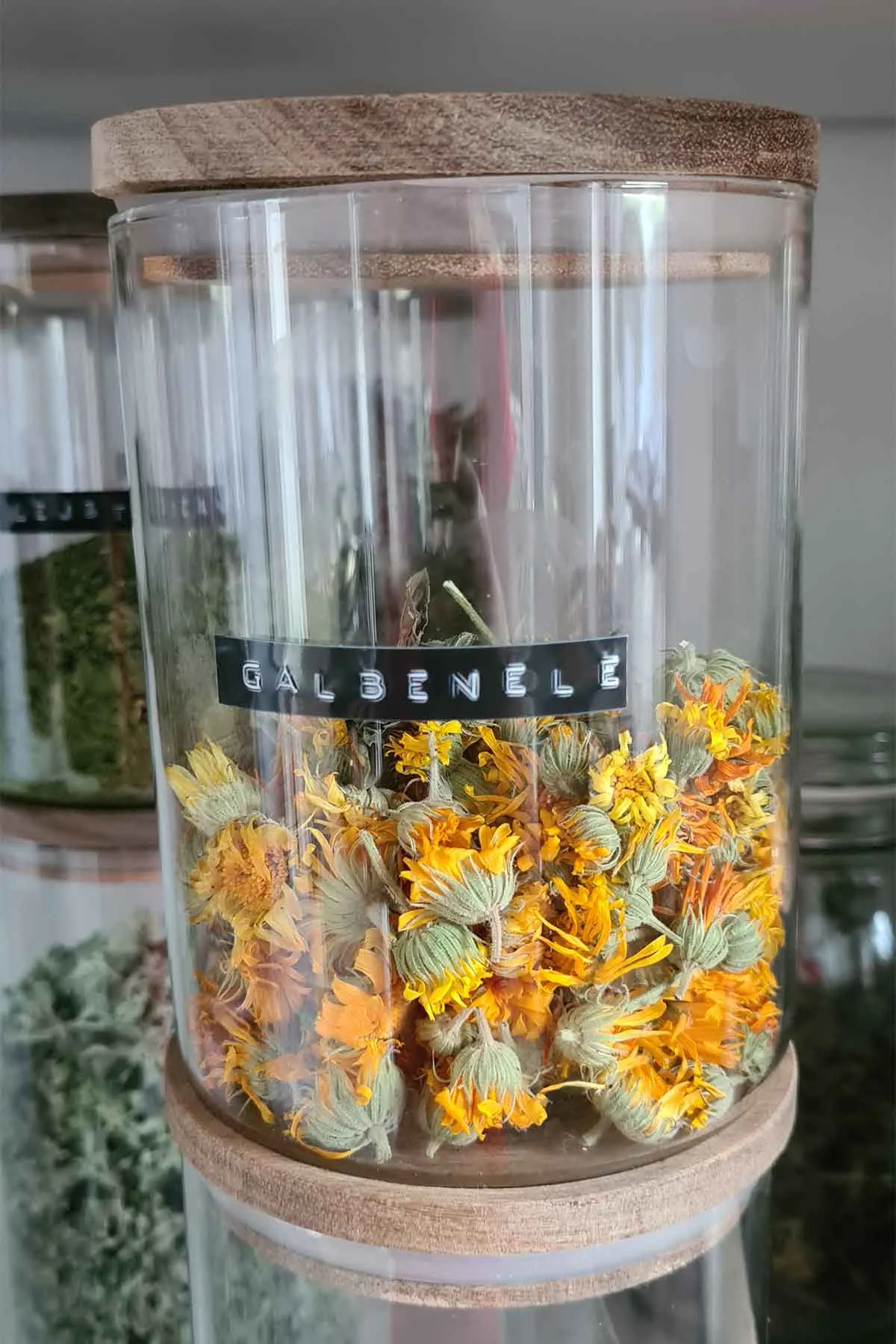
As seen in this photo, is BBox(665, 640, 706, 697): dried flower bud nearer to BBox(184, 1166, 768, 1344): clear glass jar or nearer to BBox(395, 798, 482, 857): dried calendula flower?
BBox(395, 798, 482, 857): dried calendula flower

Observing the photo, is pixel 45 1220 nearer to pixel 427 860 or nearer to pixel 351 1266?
pixel 351 1266

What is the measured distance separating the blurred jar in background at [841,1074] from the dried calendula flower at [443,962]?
41cm

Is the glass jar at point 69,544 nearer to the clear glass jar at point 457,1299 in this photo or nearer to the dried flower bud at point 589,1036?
the clear glass jar at point 457,1299

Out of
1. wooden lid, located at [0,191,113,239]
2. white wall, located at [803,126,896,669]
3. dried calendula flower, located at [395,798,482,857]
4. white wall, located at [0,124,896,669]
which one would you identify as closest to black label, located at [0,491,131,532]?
wooden lid, located at [0,191,113,239]

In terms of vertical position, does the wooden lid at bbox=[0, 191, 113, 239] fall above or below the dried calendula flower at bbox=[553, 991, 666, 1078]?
above

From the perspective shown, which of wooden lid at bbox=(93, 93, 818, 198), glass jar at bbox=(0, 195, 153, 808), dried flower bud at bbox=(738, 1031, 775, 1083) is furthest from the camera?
glass jar at bbox=(0, 195, 153, 808)

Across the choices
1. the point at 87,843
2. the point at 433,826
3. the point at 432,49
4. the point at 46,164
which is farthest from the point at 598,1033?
the point at 46,164

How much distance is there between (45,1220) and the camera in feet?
2.70

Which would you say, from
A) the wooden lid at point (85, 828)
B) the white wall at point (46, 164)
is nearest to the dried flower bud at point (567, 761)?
the wooden lid at point (85, 828)

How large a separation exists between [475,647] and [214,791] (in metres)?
0.14

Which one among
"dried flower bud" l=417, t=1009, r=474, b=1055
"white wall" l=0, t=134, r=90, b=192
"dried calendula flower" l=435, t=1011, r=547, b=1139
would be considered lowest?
"dried calendula flower" l=435, t=1011, r=547, b=1139

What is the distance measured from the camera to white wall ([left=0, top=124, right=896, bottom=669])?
0.88 metres

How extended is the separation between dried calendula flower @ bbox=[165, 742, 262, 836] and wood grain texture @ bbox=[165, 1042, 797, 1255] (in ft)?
0.45

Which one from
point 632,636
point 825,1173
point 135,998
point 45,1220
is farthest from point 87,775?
point 825,1173
